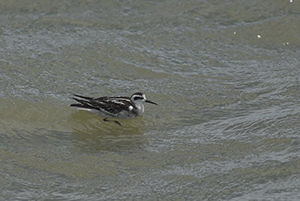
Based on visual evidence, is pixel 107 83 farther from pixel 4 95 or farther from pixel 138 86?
pixel 4 95

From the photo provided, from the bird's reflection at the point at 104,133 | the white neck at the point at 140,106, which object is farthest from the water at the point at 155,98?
the white neck at the point at 140,106

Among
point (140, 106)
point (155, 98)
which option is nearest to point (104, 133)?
point (140, 106)

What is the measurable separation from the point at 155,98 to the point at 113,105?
123 cm

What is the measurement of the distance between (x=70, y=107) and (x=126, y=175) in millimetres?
3763

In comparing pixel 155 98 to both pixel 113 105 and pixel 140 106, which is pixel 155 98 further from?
pixel 113 105

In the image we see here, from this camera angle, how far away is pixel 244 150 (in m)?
12.4

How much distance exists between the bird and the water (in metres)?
0.25

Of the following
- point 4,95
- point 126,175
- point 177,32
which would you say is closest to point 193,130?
point 126,175

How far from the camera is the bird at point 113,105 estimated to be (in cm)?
1461

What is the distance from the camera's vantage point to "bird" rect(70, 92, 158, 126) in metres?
14.6

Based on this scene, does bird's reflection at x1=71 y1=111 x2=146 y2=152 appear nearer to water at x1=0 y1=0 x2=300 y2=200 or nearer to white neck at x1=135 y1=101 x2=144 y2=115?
water at x1=0 y1=0 x2=300 y2=200

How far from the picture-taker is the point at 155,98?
51.2 feet

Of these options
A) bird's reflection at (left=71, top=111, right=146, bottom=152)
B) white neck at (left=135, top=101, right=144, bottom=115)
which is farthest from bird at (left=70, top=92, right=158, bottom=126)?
bird's reflection at (left=71, top=111, right=146, bottom=152)

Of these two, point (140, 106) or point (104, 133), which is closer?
point (104, 133)
